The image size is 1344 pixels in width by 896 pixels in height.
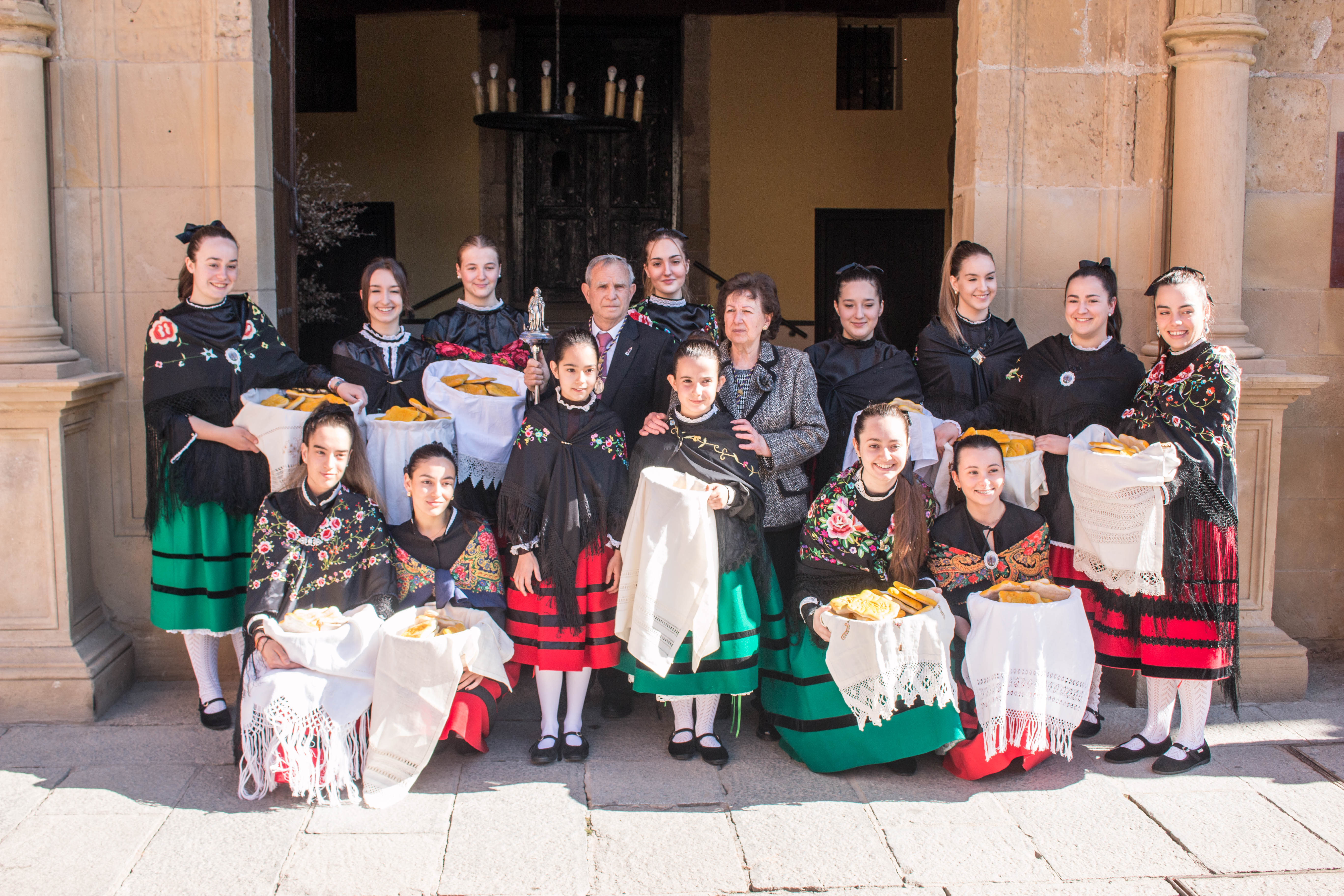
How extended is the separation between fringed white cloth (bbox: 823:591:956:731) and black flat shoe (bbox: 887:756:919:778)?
246 mm

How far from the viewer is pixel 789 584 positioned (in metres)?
4.04

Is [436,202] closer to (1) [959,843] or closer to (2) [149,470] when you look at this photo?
(2) [149,470]

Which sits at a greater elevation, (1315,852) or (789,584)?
(789,584)

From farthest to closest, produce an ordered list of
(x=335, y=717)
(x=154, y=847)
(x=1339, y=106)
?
(x=1339, y=106) → (x=335, y=717) → (x=154, y=847)

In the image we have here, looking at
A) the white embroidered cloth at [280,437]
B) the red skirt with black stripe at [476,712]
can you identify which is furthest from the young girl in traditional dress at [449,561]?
the white embroidered cloth at [280,437]

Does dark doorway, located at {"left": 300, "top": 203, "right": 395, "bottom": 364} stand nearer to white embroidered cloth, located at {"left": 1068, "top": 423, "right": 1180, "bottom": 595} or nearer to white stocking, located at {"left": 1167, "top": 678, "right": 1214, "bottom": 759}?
white embroidered cloth, located at {"left": 1068, "top": 423, "right": 1180, "bottom": 595}

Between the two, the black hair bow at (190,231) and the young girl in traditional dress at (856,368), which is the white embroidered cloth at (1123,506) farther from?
the black hair bow at (190,231)

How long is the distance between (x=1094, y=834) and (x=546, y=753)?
1692mm

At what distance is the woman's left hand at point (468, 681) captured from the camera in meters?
3.54

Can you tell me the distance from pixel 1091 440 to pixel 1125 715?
4.04 feet

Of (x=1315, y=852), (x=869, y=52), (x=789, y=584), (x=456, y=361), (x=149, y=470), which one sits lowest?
(x=1315, y=852)

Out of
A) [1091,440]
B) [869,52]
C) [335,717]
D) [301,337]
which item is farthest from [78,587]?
[869,52]

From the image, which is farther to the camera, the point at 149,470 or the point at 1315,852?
the point at 149,470

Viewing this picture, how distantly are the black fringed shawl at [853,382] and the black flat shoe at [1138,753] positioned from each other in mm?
1335
